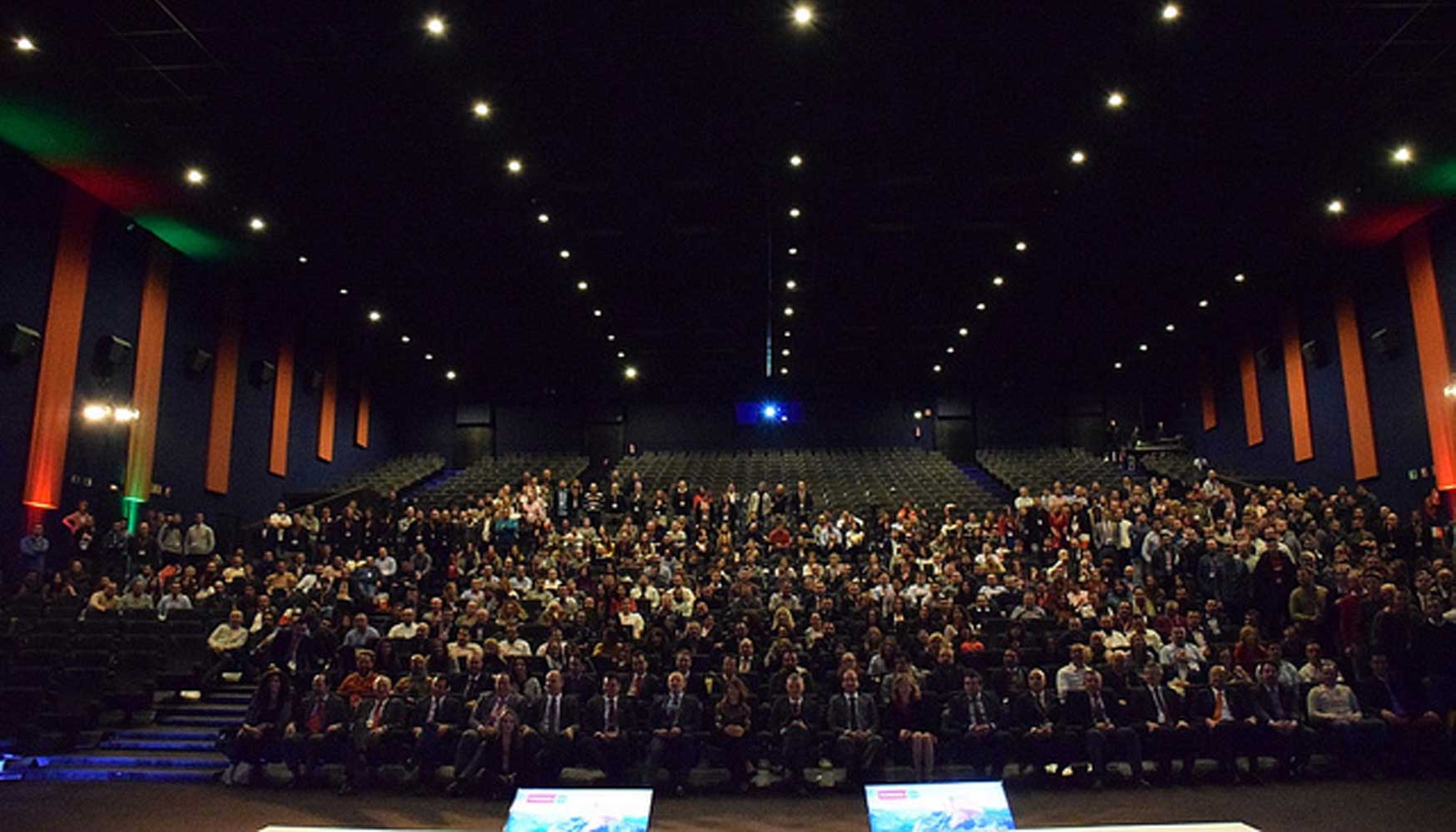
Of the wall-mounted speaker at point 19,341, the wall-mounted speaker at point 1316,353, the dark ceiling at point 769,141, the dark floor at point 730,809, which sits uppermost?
the dark ceiling at point 769,141

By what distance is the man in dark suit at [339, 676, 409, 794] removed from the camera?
7012 millimetres

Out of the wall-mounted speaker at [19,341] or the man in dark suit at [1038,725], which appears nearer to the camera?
the man in dark suit at [1038,725]

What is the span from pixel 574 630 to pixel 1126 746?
5166mm

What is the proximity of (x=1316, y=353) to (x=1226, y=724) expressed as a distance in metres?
11.8

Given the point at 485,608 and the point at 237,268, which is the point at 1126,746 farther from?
the point at 237,268

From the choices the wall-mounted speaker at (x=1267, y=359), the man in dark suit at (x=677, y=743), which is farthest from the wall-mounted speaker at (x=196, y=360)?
the wall-mounted speaker at (x=1267, y=359)

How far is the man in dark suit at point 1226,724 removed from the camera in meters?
6.98

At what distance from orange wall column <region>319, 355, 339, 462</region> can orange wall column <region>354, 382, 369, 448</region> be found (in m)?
1.19

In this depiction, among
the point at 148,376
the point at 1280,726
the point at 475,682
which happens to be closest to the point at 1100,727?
the point at 1280,726

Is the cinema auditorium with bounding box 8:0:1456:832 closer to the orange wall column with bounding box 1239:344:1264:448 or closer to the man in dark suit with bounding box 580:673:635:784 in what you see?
the man in dark suit with bounding box 580:673:635:784

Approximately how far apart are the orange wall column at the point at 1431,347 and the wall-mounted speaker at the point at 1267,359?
4.25 m

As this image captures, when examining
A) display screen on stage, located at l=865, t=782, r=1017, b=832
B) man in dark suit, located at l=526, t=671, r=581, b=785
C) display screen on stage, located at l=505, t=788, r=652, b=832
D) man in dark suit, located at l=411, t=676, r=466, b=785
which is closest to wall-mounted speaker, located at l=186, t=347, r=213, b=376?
man in dark suit, located at l=411, t=676, r=466, b=785

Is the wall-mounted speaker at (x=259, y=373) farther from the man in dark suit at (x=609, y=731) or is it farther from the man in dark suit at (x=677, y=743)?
the man in dark suit at (x=677, y=743)

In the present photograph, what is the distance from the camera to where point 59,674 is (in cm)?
820
